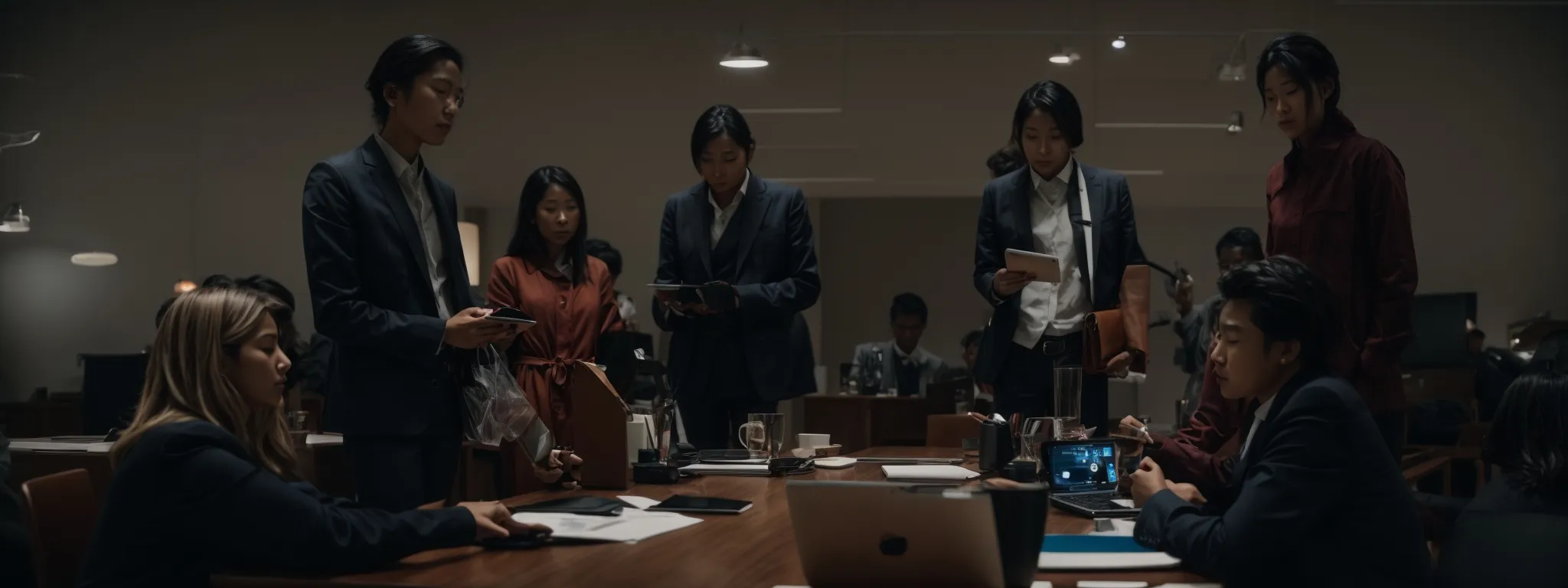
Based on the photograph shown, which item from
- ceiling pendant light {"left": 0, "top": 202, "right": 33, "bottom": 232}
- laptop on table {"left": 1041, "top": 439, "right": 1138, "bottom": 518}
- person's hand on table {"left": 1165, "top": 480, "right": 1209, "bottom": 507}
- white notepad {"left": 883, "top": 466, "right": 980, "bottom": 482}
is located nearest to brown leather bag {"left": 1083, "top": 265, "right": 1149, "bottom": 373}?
white notepad {"left": 883, "top": 466, "right": 980, "bottom": 482}

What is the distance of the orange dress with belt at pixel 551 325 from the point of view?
3.27m

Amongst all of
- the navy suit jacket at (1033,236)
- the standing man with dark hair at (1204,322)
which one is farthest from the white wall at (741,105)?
the navy suit jacket at (1033,236)

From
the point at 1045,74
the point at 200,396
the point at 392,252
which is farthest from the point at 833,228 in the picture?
the point at 200,396

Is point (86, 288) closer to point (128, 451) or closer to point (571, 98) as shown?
point (571, 98)

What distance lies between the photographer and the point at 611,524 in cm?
191

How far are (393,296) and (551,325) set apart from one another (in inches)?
28.3

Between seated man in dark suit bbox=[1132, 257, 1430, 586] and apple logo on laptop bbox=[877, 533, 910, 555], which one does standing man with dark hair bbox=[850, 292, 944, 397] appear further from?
apple logo on laptop bbox=[877, 533, 910, 555]

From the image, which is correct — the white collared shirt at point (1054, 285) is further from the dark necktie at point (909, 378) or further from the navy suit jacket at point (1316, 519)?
the dark necktie at point (909, 378)

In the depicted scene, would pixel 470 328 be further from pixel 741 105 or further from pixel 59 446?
pixel 741 105

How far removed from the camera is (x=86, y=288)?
7008mm

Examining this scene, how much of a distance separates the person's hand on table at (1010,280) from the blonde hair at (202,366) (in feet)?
6.38

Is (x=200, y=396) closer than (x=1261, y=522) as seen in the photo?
No

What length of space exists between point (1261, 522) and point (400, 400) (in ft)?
5.38

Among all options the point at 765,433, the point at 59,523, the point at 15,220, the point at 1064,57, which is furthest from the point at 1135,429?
the point at 15,220
